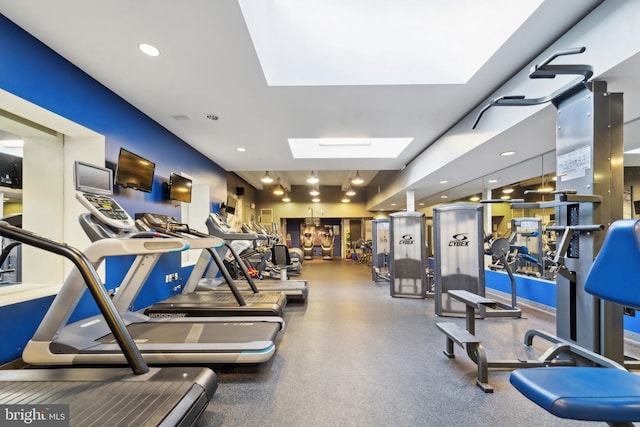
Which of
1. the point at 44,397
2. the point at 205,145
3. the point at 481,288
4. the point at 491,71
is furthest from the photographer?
the point at 205,145

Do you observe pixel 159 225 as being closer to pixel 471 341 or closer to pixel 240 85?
pixel 240 85

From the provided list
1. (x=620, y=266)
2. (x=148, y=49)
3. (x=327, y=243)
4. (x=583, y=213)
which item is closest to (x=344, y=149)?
(x=148, y=49)

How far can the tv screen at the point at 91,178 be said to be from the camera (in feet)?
7.88

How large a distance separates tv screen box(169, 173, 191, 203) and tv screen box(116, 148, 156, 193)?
545 millimetres

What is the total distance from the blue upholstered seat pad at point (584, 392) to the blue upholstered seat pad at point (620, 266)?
36 cm

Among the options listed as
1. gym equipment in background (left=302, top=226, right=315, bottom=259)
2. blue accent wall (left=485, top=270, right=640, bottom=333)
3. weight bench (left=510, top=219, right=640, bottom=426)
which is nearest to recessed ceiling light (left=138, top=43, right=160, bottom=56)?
weight bench (left=510, top=219, right=640, bottom=426)

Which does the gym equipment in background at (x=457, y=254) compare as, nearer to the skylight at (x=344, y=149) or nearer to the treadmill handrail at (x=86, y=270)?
the skylight at (x=344, y=149)

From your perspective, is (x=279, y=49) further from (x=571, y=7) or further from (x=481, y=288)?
(x=481, y=288)

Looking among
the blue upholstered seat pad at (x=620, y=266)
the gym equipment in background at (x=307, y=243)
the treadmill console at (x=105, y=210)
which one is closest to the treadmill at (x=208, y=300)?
the treadmill console at (x=105, y=210)

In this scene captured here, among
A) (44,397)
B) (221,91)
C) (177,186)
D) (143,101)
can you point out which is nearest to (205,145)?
(177,186)

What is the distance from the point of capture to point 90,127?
3.21 m

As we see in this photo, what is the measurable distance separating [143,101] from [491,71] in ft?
14.1

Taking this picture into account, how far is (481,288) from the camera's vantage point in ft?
13.2

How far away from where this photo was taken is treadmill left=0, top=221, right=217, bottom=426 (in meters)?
1.43
